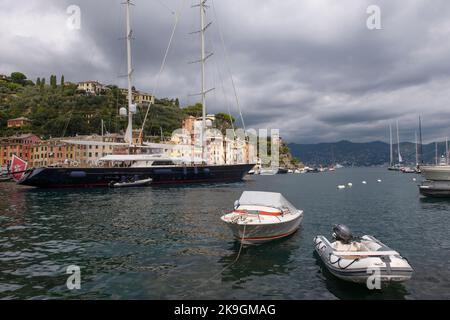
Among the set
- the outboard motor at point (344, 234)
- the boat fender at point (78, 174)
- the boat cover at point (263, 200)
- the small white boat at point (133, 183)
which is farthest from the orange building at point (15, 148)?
the outboard motor at point (344, 234)

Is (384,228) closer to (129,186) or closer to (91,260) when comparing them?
(91,260)

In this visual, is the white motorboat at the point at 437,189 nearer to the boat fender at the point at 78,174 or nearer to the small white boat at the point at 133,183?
the small white boat at the point at 133,183

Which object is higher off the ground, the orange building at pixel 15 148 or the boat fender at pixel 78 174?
the orange building at pixel 15 148

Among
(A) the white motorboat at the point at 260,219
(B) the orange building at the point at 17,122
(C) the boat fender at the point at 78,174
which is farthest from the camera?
(B) the orange building at the point at 17,122

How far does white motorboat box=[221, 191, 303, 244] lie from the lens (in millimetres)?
16422

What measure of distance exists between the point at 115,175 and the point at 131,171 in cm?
284

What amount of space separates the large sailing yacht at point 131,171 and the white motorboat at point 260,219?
4140 centimetres

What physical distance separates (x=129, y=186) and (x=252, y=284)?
4668 centimetres

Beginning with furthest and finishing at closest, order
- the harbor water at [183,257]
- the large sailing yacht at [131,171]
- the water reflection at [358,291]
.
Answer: the large sailing yacht at [131,171] < the harbor water at [183,257] < the water reflection at [358,291]

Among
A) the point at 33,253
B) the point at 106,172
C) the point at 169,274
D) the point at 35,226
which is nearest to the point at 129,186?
the point at 106,172

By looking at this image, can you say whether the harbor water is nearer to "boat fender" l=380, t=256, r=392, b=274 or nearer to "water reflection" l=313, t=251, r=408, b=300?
"water reflection" l=313, t=251, r=408, b=300

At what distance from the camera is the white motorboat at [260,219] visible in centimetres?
1642

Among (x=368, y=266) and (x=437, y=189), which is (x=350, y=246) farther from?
(x=437, y=189)

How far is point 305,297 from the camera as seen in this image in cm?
1088
